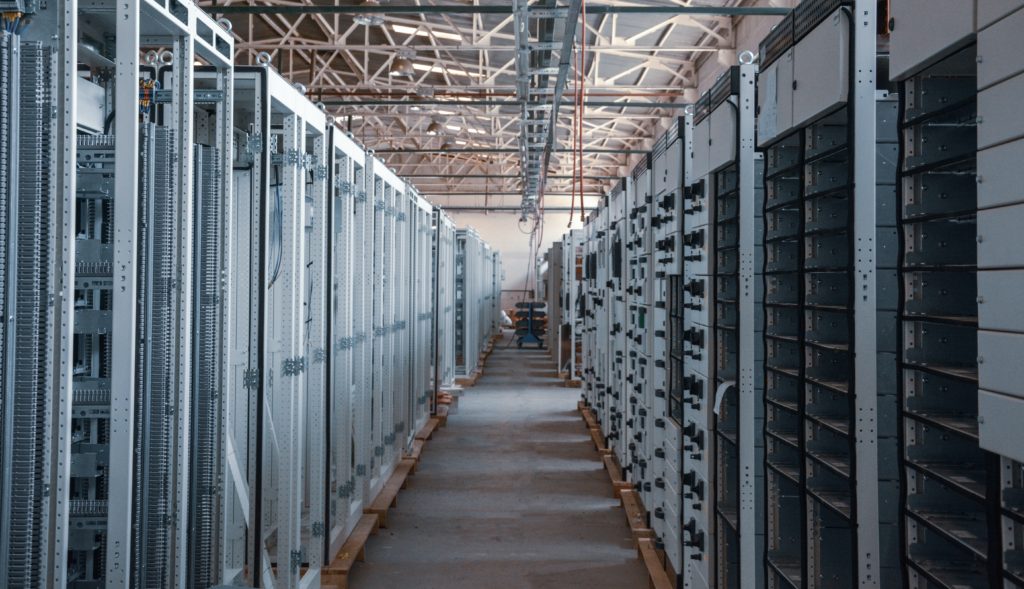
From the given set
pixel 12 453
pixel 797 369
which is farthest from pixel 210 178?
pixel 797 369

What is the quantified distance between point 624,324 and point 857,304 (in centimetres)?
398

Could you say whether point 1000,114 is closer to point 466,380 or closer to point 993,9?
point 993,9

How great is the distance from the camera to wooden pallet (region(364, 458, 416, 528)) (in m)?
5.89

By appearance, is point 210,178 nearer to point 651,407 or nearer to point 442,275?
point 651,407

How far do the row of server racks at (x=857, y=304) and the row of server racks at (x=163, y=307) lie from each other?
1.90m

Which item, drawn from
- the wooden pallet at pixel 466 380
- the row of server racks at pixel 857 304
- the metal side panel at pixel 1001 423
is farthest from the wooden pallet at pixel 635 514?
the wooden pallet at pixel 466 380

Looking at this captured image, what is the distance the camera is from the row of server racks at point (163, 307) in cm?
234

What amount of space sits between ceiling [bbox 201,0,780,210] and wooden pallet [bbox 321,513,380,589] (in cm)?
277

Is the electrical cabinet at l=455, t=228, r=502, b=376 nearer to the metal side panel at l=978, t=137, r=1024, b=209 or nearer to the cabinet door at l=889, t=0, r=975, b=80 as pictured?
the cabinet door at l=889, t=0, r=975, b=80

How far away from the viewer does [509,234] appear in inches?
1066

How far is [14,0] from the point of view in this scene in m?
2.28

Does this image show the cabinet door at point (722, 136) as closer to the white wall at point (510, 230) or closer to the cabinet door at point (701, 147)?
the cabinet door at point (701, 147)

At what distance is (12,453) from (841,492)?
241 cm

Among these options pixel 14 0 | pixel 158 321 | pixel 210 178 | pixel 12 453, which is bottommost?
pixel 12 453
